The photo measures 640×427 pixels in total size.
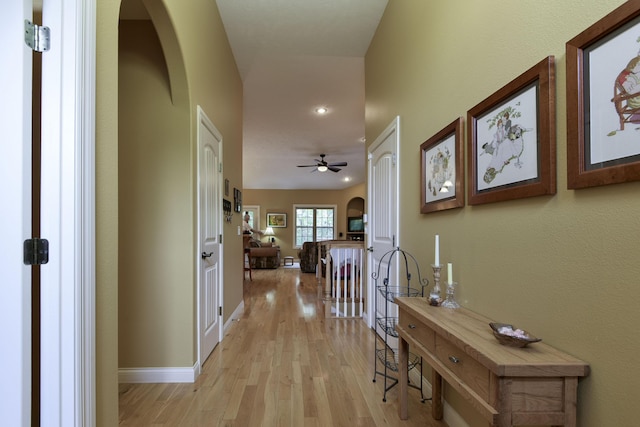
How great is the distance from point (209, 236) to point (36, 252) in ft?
5.47

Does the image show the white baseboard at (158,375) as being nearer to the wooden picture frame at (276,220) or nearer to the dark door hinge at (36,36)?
the dark door hinge at (36,36)

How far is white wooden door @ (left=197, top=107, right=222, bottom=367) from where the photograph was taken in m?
2.42

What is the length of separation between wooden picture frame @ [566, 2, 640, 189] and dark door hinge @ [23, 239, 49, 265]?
172cm

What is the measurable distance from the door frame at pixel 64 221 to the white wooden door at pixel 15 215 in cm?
4

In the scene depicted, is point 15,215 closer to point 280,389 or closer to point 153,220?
point 153,220

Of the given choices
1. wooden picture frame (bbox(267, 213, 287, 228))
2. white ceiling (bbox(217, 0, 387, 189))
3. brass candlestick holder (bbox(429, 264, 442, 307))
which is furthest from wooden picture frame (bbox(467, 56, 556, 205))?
wooden picture frame (bbox(267, 213, 287, 228))

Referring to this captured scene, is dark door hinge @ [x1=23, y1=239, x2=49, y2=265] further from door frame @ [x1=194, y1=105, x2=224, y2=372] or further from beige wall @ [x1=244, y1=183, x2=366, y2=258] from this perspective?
beige wall @ [x1=244, y1=183, x2=366, y2=258]

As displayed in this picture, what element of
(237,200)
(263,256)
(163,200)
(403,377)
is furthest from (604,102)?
(263,256)

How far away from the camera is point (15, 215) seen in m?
0.97

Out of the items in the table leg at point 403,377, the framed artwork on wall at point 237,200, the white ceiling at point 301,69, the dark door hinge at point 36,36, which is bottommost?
the table leg at point 403,377

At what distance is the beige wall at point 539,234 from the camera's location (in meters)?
0.85

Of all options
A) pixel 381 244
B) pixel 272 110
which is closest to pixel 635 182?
pixel 381 244

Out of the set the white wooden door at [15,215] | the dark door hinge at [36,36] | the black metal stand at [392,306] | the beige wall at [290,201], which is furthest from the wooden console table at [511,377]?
the beige wall at [290,201]

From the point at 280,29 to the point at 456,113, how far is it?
7.46 ft
